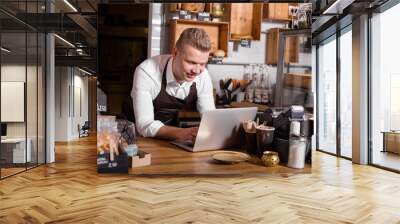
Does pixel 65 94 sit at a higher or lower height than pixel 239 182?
higher

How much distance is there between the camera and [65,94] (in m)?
11.1

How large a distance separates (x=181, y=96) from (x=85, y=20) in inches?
131

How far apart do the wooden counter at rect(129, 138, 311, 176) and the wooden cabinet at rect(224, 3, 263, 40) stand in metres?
1.58

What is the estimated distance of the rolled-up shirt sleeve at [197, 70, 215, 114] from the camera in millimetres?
4387

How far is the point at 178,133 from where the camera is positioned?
4.14 meters

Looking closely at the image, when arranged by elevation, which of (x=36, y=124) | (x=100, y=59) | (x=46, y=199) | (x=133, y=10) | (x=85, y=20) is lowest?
(x=46, y=199)

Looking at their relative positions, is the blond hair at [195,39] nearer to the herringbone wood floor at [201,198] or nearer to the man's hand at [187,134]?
the man's hand at [187,134]

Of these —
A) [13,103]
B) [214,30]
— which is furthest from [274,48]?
[13,103]

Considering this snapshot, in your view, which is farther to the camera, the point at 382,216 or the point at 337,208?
the point at 337,208

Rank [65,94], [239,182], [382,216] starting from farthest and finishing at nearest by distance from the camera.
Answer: [65,94] < [239,182] < [382,216]

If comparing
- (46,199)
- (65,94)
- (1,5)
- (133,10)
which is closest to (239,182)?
(46,199)

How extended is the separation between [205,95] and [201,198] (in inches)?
55.5

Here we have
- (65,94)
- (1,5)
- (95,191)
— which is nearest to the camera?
(95,191)

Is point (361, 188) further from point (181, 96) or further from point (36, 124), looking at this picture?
point (36, 124)
